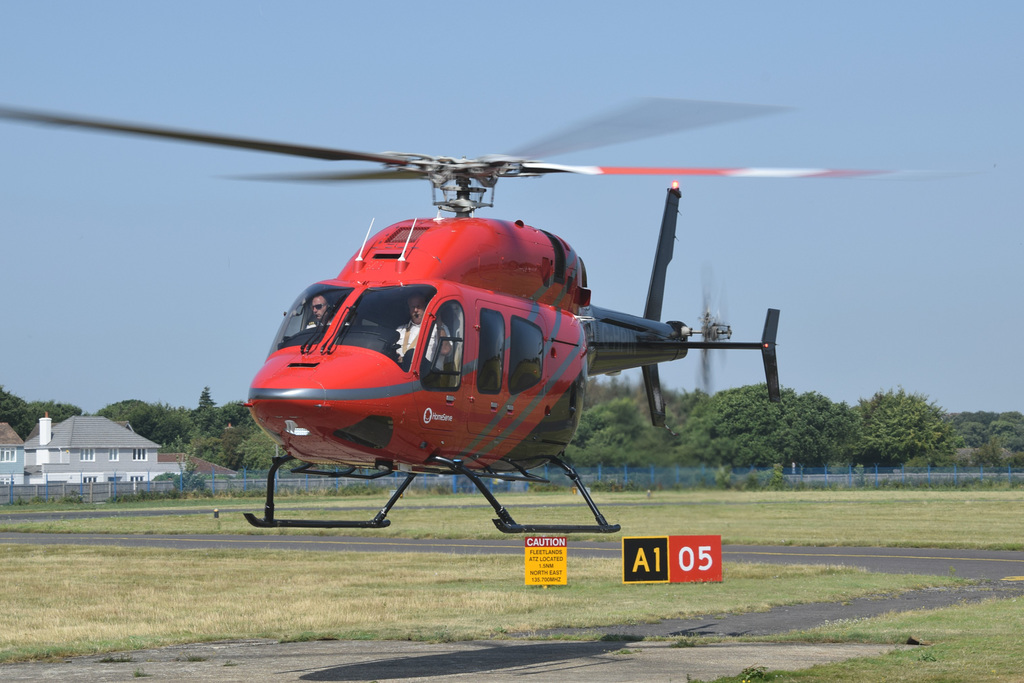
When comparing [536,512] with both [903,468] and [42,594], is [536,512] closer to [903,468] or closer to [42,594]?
[42,594]

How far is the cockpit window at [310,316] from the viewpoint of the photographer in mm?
12922

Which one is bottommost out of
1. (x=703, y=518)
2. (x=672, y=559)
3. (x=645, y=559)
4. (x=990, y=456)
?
(x=703, y=518)

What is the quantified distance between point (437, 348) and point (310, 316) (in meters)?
1.53

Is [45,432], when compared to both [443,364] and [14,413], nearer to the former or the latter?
[14,413]

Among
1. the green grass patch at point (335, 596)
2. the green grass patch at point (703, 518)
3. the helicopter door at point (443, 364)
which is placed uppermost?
the helicopter door at point (443, 364)

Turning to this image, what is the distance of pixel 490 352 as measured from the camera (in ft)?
A: 46.3

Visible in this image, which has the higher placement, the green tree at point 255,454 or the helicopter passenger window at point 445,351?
the helicopter passenger window at point 445,351

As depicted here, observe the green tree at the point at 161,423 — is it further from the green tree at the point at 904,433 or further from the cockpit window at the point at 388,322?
the cockpit window at the point at 388,322

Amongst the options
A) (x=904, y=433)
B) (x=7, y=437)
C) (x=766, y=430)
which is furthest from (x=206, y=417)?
(x=766, y=430)

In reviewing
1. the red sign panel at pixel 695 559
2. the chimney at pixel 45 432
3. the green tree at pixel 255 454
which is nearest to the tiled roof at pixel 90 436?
the chimney at pixel 45 432

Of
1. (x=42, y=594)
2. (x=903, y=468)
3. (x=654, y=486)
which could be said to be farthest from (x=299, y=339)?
(x=903, y=468)

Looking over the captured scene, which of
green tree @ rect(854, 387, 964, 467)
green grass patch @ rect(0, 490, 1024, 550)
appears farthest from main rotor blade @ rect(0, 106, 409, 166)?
green tree @ rect(854, 387, 964, 467)

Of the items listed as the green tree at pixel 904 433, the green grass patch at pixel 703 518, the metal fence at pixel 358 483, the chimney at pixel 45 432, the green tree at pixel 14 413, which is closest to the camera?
the green grass patch at pixel 703 518

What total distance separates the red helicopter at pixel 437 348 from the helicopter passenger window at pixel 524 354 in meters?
0.03
